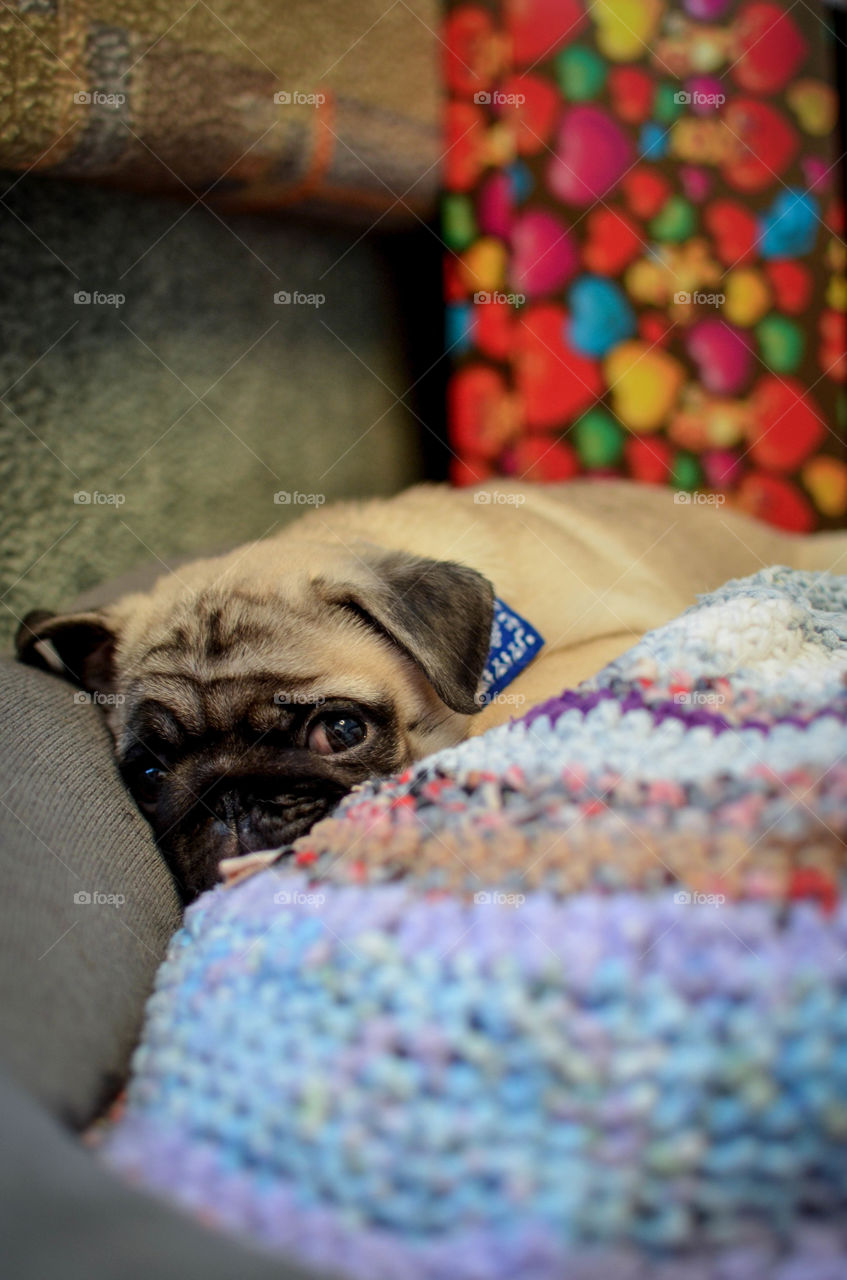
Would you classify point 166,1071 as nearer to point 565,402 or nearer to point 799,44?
point 565,402

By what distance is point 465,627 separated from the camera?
2.27 m

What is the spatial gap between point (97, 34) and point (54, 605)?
180 centimetres

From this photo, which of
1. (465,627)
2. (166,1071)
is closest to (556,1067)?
(166,1071)

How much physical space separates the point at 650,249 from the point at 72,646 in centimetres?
337

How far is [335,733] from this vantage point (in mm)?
2203
